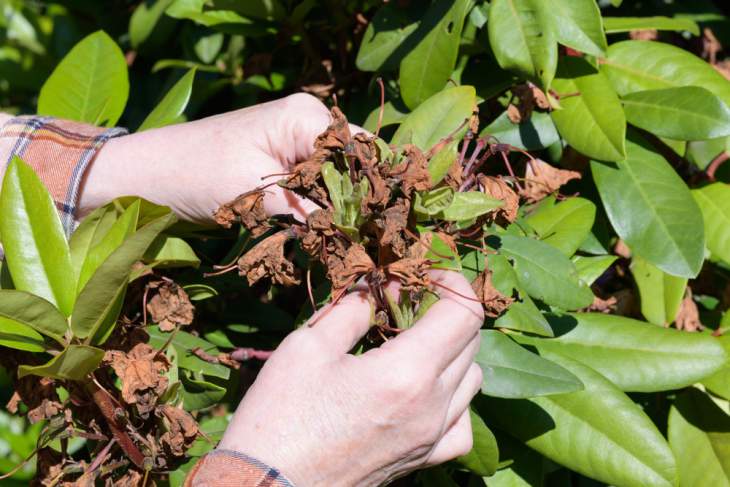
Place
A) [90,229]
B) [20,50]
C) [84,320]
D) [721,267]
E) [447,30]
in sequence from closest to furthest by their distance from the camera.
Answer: [84,320]
[90,229]
[447,30]
[721,267]
[20,50]

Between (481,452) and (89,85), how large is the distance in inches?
37.0

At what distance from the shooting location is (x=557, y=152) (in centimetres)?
138

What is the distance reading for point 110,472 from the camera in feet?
3.59

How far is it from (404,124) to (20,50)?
1.65m

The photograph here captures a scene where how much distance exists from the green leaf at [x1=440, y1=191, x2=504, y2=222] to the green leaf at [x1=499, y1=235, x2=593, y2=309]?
146 mm

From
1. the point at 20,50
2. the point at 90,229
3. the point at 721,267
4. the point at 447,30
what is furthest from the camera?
the point at 20,50

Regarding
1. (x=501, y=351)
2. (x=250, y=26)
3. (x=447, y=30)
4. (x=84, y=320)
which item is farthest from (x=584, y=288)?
(x=250, y=26)

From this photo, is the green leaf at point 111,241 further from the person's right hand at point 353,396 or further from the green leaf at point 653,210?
the green leaf at point 653,210

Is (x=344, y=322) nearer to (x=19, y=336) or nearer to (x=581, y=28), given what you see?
(x=19, y=336)

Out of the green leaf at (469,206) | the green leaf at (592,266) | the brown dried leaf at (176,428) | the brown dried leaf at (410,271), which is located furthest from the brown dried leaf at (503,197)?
the brown dried leaf at (176,428)

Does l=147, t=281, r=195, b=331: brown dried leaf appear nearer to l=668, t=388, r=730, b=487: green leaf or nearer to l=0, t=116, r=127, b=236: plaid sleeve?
l=0, t=116, r=127, b=236: plaid sleeve

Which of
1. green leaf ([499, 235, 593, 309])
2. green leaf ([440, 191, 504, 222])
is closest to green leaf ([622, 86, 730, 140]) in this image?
green leaf ([499, 235, 593, 309])

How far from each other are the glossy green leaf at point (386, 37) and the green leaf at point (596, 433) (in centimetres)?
52

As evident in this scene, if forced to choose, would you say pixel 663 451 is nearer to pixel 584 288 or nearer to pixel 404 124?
pixel 584 288
